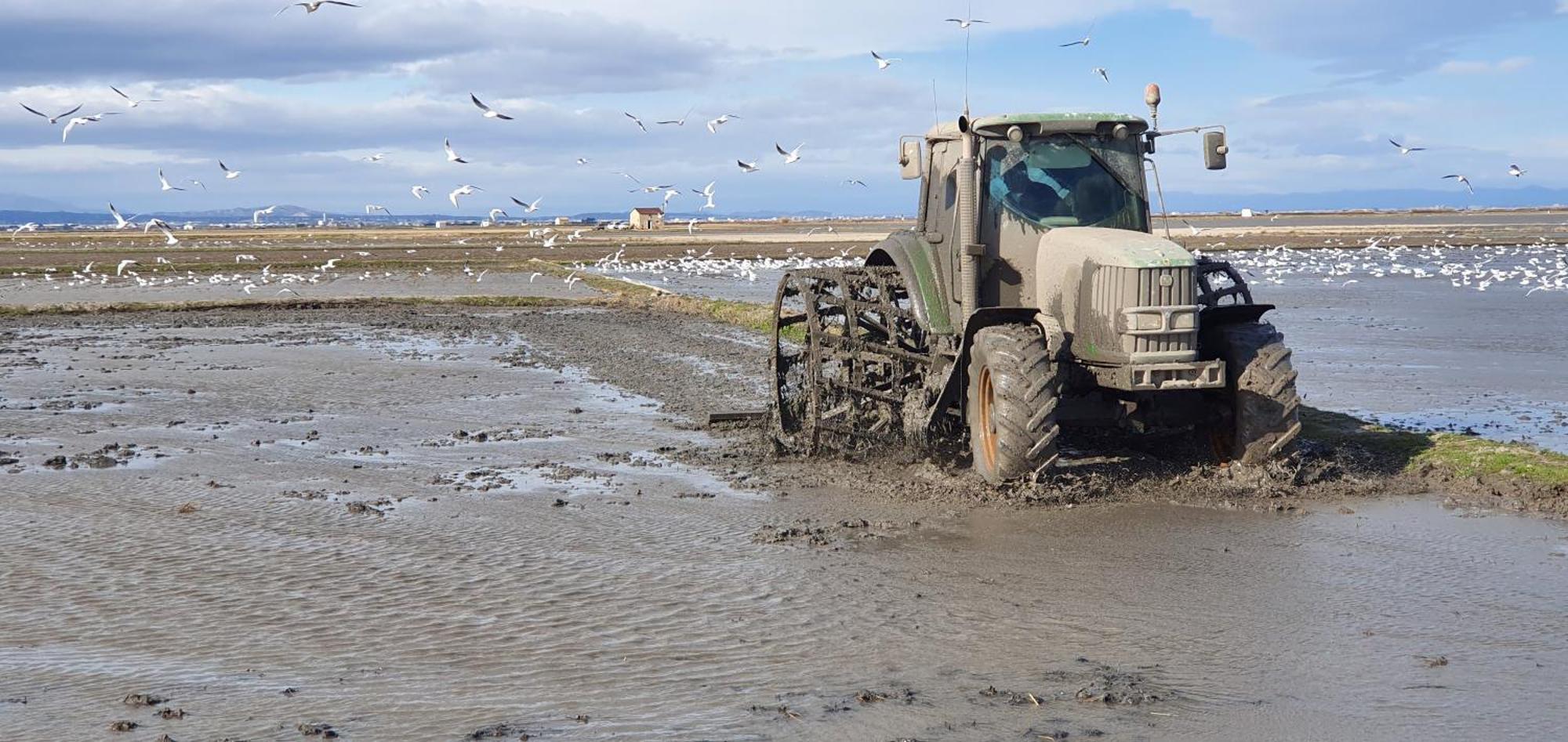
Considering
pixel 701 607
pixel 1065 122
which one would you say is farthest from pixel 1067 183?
pixel 701 607

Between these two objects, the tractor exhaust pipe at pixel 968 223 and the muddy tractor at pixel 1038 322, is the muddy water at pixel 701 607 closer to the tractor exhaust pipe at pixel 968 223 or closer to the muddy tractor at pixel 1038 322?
the muddy tractor at pixel 1038 322

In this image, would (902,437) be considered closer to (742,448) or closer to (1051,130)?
(742,448)

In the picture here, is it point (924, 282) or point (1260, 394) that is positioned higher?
point (924, 282)

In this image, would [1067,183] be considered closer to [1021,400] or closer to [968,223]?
[968,223]

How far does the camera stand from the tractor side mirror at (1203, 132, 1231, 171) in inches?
420

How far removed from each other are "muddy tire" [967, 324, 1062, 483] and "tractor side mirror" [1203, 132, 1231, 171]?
1.83 m

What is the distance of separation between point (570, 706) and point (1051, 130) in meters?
6.55

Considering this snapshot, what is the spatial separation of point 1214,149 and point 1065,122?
43.9 inches

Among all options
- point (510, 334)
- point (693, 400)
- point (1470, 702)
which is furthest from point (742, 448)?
point (510, 334)

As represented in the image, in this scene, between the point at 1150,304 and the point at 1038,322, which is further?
the point at 1038,322

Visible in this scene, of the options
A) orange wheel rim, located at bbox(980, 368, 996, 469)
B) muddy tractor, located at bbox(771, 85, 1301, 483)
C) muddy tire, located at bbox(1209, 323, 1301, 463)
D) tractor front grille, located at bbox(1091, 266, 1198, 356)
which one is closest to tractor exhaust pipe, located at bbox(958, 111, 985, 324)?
muddy tractor, located at bbox(771, 85, 1301, 483)

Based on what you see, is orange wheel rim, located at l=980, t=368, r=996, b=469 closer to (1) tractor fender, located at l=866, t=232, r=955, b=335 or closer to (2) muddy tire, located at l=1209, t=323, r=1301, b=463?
(1) tractor fender, located at l=866, t=232, r=955, b=335

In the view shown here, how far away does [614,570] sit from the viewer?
870 cm

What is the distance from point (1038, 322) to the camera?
10.6m
